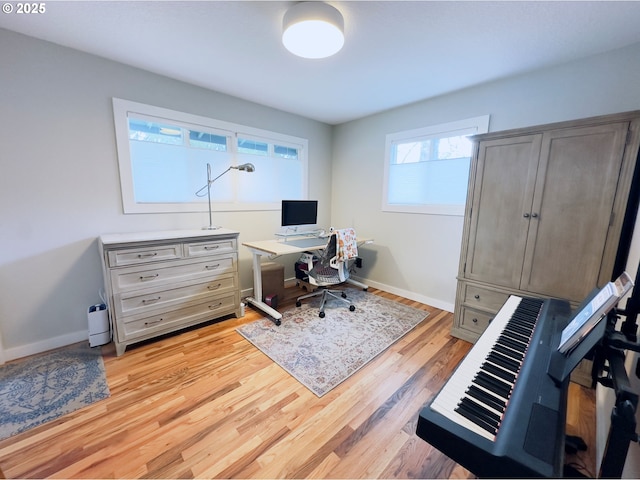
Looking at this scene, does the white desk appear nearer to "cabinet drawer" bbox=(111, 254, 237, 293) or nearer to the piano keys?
"cabinet drawer" bbox=(111, 254, 237, 293)

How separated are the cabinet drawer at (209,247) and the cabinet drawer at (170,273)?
0.07m

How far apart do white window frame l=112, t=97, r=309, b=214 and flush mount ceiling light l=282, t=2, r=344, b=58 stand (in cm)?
154

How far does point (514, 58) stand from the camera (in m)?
2.08

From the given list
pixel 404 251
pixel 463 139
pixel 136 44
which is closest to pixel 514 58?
pixel 463 139

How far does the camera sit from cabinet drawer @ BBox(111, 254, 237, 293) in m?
2.07

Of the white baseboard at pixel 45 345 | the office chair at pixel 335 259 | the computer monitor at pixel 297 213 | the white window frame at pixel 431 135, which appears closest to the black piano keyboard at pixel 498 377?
the office chair at pixel 335 259

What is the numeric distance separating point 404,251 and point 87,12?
11.7 ft

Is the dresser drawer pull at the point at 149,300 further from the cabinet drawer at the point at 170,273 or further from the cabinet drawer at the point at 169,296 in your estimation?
the cabinet drawer at the point at 170,273

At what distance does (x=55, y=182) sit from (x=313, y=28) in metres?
2.35

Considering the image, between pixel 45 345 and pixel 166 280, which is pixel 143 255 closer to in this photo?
pixel 166 280

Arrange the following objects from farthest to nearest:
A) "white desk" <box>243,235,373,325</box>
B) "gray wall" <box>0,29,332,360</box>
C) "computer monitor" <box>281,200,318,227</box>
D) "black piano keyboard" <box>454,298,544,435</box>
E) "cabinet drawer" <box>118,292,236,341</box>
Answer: "computer monitor" <box>281,200,318,227</box>
"white desk" <box>243,235,373,325</box>
"cabinet drawer" <box>118,292,236,341</box>
"gray wall" <box>0,29,332,360</box>
"black piano keyboard" <box>454,298,544,435</box>

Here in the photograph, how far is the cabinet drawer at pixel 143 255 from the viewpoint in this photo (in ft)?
6.63

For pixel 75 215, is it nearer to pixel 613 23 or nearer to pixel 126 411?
pixel 126 411

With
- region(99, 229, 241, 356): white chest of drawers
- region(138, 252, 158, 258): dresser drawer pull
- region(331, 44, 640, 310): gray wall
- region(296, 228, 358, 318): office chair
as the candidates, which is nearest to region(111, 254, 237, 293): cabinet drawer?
region(99, 229, 241, 356): white chest of drawers
